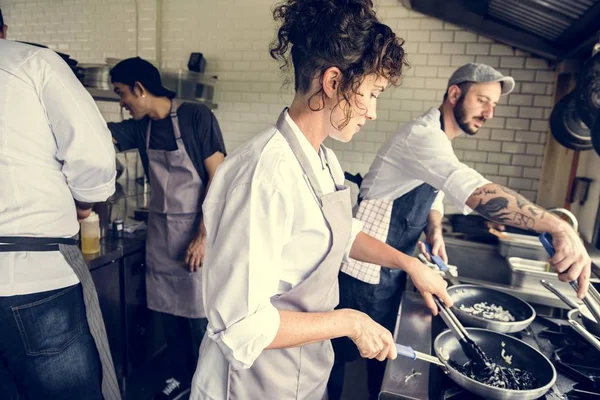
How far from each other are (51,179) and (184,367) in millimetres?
1877

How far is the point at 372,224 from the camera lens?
210 cm

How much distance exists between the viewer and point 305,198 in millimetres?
1041

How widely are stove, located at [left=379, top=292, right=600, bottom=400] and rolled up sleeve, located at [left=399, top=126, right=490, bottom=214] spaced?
0.47m

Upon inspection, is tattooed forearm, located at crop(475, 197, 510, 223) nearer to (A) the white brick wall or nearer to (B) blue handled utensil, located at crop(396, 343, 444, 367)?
(B) blue handled utensil, located at crop(396, 343, 444, 367)

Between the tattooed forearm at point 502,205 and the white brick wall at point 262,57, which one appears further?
A: the white brick wall at point 262,57

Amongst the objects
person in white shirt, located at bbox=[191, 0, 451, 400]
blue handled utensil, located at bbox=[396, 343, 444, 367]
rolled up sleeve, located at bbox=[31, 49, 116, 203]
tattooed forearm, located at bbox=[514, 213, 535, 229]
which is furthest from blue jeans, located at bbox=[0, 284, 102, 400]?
tattooed forearm, located at bbox=[514, 213, 535, 229]

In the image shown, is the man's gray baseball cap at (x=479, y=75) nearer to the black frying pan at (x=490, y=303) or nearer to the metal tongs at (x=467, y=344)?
the black frying pan at (x=490, y=303)

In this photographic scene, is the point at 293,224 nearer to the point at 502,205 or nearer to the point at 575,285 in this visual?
the point at 502,205

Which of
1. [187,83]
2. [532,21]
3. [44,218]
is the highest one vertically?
[532,21]

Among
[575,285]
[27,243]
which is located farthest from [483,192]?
[27,243]

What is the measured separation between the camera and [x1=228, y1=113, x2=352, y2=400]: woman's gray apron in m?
1.10

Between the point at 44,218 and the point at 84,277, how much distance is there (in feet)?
0.89

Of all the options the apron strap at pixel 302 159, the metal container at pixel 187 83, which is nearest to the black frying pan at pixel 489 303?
the apron strap at pixel 302 159

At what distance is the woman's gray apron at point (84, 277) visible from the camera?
1402 mm
